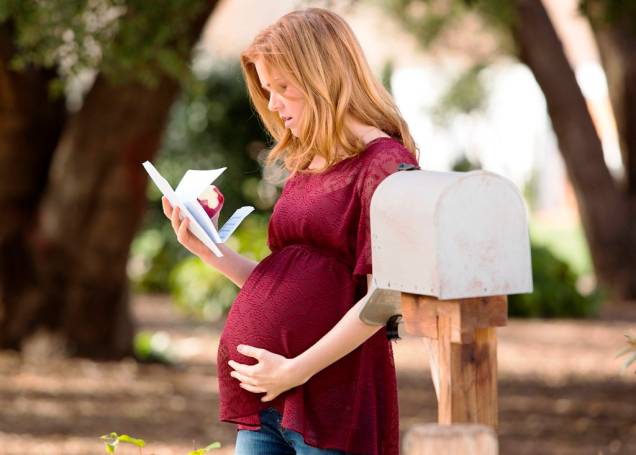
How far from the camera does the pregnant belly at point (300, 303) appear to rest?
2.63 metres

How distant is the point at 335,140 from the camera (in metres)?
2.62

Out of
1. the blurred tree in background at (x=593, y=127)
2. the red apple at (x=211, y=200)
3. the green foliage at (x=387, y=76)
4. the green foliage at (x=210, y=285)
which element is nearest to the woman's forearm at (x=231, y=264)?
the red apple at (x=211, y=200)

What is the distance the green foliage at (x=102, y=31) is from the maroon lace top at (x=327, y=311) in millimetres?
3783

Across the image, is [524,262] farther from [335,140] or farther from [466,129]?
[466,129]

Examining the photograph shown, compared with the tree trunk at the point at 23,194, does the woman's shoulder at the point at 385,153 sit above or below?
below

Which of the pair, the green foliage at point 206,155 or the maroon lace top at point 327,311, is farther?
the green foliage at point 206,155

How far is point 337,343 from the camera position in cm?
252

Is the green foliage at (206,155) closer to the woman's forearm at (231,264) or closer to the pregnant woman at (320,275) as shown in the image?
the woman's forearm at (231,264)

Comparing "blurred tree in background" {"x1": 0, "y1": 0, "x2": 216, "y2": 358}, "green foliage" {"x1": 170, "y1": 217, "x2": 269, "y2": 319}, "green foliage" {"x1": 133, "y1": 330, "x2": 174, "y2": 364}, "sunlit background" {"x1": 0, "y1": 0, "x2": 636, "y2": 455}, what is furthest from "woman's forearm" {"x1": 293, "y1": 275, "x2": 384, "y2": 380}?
"green foliage" {"x1": 170, "y1": 217, "x2": 269, "y2": 319}

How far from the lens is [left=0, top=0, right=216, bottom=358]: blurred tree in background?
8.02 meters

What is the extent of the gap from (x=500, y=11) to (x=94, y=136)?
4.20m

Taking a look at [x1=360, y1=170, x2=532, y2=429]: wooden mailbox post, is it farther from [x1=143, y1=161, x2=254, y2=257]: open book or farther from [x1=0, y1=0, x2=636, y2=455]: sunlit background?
[x1=0, y1=0, x2=636, y2=455]: sunlit background

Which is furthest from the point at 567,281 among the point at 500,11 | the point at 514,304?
the point at 500,11

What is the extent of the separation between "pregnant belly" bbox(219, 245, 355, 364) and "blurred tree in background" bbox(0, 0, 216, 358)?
495cm
